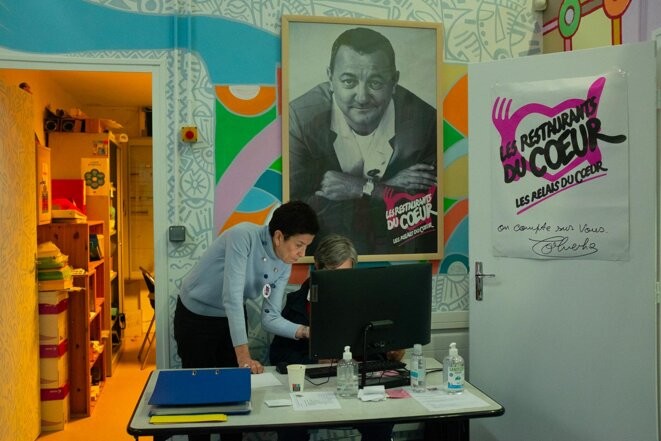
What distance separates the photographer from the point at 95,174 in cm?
508

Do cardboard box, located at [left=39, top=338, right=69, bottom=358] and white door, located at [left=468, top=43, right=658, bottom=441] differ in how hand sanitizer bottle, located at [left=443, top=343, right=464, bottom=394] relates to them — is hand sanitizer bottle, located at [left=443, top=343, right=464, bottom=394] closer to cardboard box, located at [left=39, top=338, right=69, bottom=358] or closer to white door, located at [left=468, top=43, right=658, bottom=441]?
white door, located at [left=468, top=43, right=658, bottom=441]

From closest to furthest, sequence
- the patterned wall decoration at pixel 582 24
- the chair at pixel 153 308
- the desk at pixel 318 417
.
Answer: the desk at pixel 318 417 → the patterned wall decoration at pixel 582 24 → the chair at pixel 153 308

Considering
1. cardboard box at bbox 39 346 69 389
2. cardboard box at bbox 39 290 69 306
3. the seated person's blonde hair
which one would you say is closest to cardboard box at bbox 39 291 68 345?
cardboard box at bbox 39 290 69 306

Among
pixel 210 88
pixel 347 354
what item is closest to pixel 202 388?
pixel 347 354

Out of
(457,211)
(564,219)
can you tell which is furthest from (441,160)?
(564,219)

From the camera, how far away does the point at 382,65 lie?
3439 millimetres

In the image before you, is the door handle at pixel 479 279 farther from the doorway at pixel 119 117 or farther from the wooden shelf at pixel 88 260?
the wooden shelf at pixel 88 260

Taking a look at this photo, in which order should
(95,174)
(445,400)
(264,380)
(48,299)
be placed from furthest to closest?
(95,174), (48,299), (264,380), (445,400)

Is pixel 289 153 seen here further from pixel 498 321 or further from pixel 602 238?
pixel 602 238

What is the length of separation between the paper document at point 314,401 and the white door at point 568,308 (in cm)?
121

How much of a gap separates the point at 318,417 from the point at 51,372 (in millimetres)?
2586

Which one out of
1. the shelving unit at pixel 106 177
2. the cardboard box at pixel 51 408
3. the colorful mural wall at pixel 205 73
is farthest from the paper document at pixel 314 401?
the shelving unit at pixel 106 177

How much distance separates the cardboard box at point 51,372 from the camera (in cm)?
396

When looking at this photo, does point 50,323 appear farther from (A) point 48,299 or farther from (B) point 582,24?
(B) point 582,24
